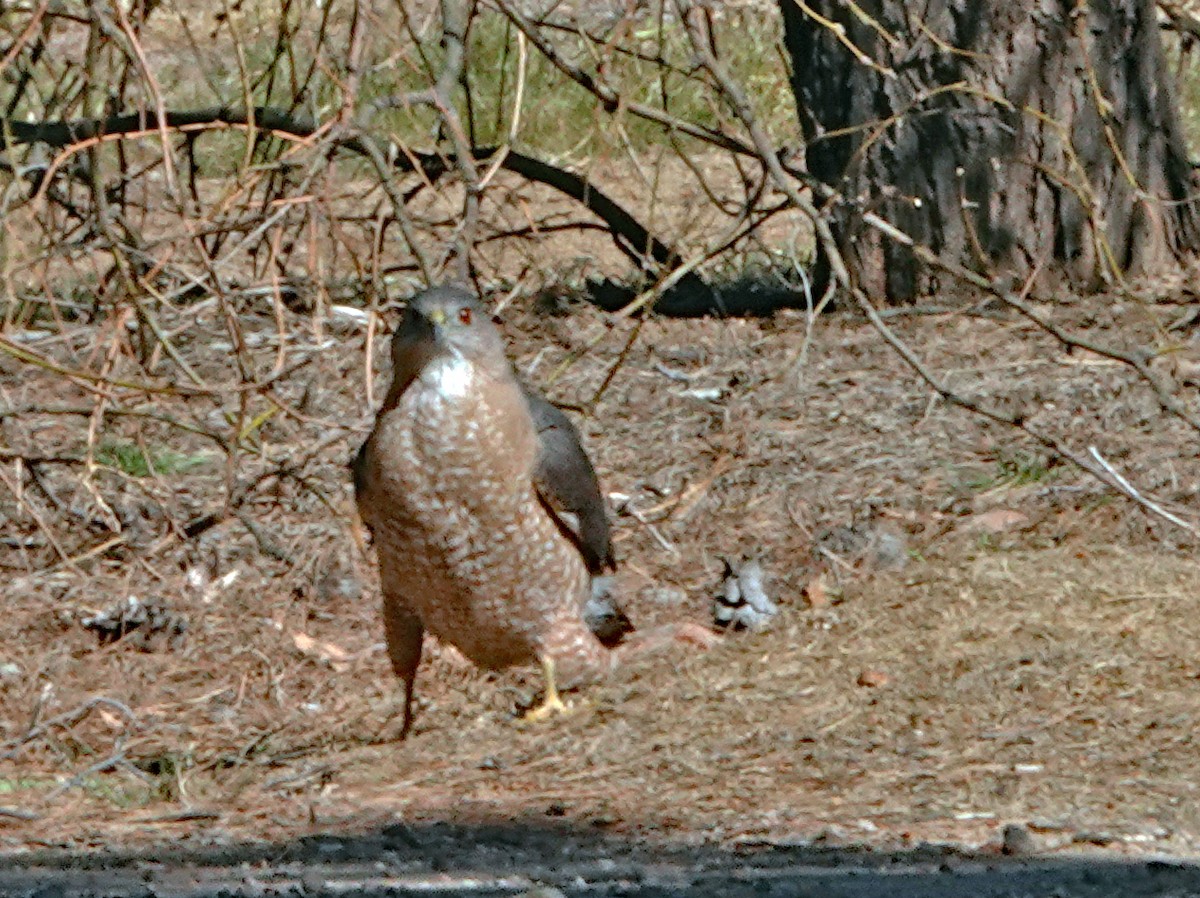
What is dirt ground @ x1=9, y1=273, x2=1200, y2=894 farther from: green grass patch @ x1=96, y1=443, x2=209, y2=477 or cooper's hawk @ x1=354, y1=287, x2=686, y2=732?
cooper's hawk @ x1=354, y1=287, x2=686, y2=732

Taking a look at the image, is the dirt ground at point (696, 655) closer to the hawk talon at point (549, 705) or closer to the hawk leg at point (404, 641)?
the hawk talon at point (549, 705)

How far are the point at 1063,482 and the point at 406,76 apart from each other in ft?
16.8

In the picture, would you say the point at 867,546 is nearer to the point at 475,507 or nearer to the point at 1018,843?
the point at 475,507

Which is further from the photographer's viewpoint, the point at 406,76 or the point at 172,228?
the point at 406,76

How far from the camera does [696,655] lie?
6.42m

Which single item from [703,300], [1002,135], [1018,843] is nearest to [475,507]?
[1018,843]

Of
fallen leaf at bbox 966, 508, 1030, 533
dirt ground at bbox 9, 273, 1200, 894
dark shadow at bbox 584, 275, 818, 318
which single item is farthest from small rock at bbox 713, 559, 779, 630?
dark shadow at bbox 584, 275, 818, 318

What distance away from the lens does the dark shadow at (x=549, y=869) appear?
412 cm

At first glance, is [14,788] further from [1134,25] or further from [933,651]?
[1134,25]

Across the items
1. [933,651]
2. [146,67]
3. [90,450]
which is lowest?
[933,651]

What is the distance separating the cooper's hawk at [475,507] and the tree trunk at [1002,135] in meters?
2.46

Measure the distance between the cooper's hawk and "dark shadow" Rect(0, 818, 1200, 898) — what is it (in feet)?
3.27

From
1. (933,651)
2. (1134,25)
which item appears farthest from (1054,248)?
(933,651)

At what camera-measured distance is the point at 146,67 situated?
188 inches
